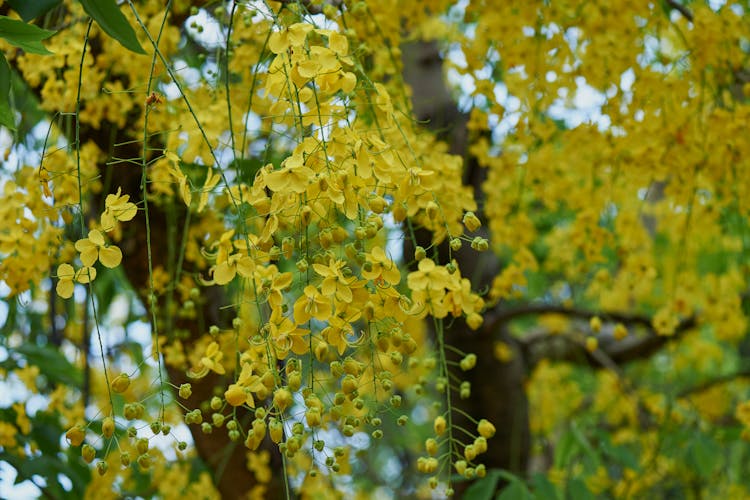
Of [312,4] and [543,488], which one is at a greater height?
[312,4]

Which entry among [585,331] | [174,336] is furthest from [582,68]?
[585,331]

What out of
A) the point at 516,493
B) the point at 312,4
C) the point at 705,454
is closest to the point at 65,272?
the point at 312,4

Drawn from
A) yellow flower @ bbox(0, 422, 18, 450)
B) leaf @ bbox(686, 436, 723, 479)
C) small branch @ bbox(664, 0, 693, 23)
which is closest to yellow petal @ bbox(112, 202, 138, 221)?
yellow flower @ bbox(0, 422, 18, 450)

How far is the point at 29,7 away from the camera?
1096 millimetres

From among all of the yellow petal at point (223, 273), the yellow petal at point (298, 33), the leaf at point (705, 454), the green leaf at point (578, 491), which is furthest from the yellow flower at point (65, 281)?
the leaf at point (705, 454)

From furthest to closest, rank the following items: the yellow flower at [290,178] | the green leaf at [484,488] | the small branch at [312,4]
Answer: the green leaf at [484,488] → the small branch at [312,4] → the yellow flower at [290,178]

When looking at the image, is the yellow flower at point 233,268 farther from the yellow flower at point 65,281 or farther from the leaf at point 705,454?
the leaf at point 705,454

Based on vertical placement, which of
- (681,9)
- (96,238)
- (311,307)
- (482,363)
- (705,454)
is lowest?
(705,454)

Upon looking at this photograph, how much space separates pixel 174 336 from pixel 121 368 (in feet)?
4.50

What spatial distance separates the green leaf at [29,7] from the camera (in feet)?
3.57

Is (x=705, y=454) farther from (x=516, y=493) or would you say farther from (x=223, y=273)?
(x=223, y=273)

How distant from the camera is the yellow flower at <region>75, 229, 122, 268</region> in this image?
1061 millimetres

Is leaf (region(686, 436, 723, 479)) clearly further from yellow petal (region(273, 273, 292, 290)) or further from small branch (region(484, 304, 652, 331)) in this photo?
yellow petal (region(273, 273, 292, 290))

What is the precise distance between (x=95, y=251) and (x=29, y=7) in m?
0.31
